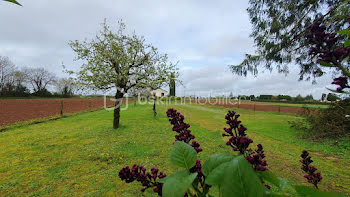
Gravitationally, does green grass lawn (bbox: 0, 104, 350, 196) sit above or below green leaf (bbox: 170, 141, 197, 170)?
below

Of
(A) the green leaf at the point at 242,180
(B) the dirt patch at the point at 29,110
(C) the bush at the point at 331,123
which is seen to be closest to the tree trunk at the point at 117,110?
(B) the dirt patch at the point at 29,110

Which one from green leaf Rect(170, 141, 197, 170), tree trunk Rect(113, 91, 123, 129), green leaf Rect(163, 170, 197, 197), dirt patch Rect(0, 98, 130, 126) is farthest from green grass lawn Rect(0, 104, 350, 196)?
dirt patch Rect(0, 98, 130, 126)

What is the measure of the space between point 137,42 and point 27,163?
7.19m

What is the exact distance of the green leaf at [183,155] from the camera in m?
0.60

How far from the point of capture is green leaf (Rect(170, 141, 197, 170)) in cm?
60

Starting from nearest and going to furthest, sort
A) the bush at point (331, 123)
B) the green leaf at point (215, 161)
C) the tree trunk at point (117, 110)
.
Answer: the green leaf at point (215, 161) → the bush at point (331, 123) → the tree trunk at point (117, 110)

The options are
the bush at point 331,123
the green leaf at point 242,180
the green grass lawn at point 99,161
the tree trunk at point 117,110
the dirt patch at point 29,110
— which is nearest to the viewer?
the green leaf at point 242,180

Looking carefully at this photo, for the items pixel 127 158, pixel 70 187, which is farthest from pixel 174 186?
pixel 127 158

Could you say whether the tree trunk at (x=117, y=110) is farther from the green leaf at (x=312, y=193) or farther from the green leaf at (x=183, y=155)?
the green leaf at (x=312, y=193)

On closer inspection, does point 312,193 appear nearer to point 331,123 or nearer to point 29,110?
point 331,123

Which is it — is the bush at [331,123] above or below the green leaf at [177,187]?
below

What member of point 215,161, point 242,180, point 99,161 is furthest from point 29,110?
point 242,180

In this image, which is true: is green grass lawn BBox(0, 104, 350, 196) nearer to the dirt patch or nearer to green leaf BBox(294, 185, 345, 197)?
green leaf BBox(294, 185, 345, 197)

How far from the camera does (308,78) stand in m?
7.30
